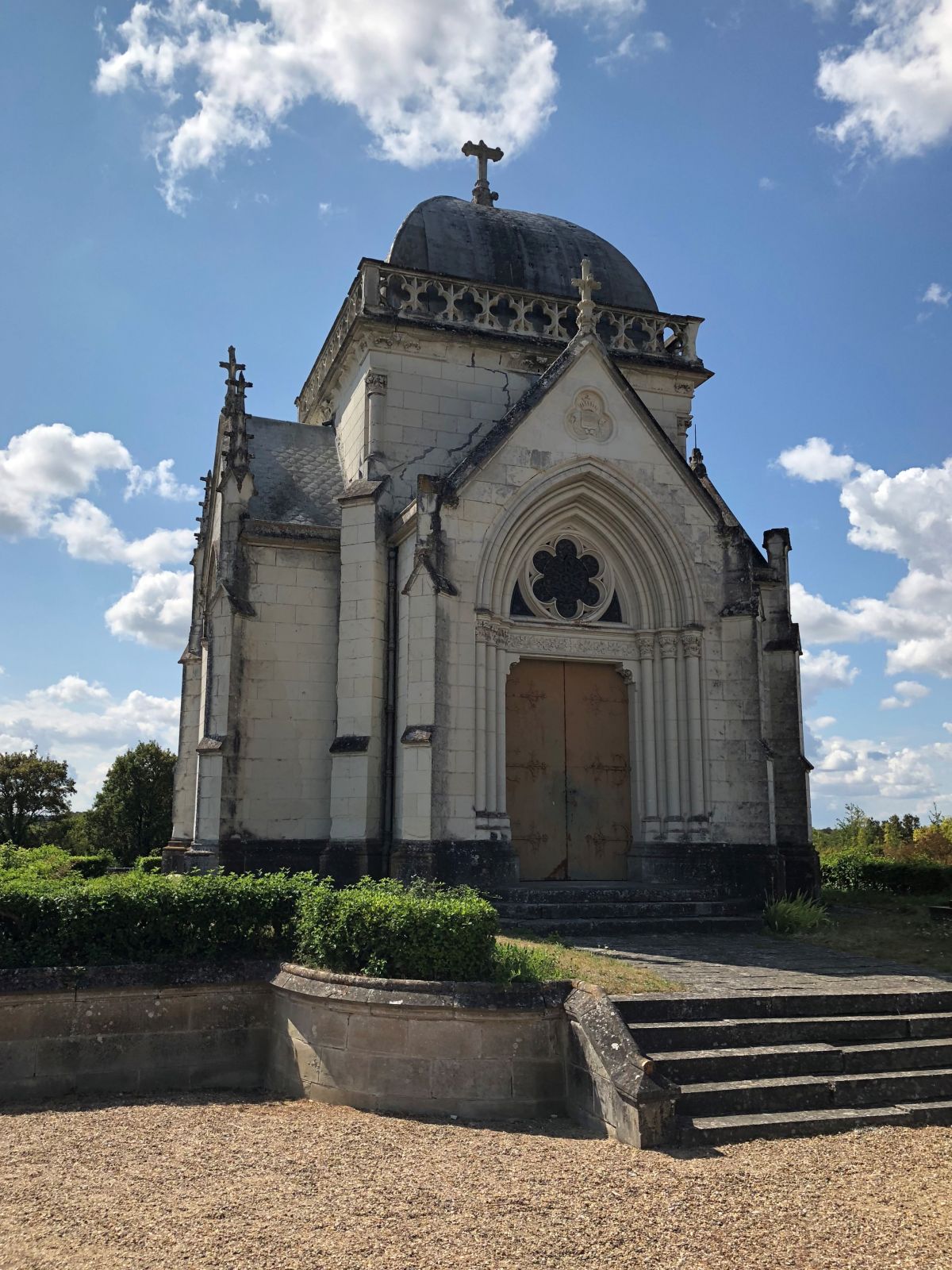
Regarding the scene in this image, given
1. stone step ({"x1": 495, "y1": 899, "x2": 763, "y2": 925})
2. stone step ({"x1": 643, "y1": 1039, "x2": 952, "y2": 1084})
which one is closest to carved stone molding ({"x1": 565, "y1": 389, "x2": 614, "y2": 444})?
stone step ({"x1": 495, "y1": 899, "x2": 763, "y2": 925})

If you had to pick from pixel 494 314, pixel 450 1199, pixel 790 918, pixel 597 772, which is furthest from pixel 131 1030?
pixel 494 314

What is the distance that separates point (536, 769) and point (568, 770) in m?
0.59

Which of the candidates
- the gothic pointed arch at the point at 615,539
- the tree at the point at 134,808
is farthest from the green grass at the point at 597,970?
the tree at the point at 134,808

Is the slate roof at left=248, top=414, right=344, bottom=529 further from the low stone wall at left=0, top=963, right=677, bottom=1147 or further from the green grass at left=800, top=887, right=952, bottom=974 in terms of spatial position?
the green grass at left=800, top=887, right=952, bottom=974

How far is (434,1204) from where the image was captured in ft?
→ 21.1

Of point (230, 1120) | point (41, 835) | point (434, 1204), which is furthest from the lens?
point (41, 835)

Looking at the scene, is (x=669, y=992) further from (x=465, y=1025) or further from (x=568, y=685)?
(x=568, y=685)

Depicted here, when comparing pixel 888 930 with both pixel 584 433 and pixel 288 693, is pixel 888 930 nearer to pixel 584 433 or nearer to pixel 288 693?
pixel 584 433

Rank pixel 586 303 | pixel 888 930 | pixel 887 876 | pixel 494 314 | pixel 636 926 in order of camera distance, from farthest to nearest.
Result: pixel 887 876
pixel 494 314
pixel 586 303
pixel 888 930
pixel 636 926

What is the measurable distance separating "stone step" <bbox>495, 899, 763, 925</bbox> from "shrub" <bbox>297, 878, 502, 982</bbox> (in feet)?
13.4

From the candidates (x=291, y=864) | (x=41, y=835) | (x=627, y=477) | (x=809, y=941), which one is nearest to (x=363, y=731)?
(x=291, y=864)

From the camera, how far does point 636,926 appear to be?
13977 millimetres

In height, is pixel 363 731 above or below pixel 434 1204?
above

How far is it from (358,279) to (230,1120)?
14.7 meters
